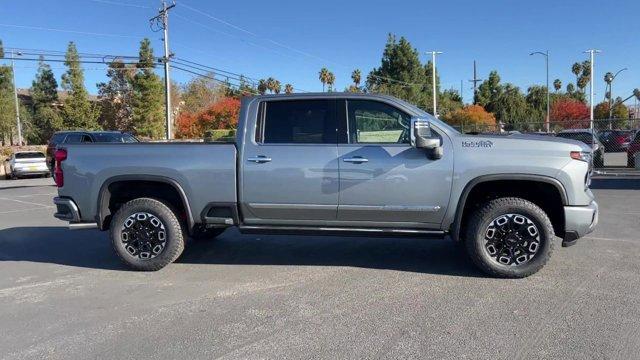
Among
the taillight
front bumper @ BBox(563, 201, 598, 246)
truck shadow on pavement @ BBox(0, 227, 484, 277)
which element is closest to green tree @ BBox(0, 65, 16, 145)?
truck shadow on pavement @ BBox(0, 227, 484, 277)

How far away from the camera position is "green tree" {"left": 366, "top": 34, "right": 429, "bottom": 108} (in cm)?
5966

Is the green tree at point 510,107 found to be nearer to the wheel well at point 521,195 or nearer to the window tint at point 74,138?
the window tint at point 74,138

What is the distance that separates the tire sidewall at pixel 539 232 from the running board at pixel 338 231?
0.38 metres

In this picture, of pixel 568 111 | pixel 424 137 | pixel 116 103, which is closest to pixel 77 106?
pixel 116 103

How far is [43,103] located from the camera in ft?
192

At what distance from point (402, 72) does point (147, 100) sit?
28503 millimetres

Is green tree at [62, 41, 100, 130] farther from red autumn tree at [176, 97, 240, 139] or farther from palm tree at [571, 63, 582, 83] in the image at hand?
palm tree at [571, 63, 582, 83]

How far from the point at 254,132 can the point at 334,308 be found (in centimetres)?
220

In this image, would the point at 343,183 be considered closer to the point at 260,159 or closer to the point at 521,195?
the point at 260,159

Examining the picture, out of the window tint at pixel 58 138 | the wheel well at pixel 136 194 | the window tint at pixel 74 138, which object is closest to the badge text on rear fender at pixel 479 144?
the wheel well at pixel 136 194

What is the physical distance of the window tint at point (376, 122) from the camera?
566 cm


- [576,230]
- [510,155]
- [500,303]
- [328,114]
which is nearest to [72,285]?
[328,114]

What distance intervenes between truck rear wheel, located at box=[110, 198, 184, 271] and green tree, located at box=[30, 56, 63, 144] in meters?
54.1

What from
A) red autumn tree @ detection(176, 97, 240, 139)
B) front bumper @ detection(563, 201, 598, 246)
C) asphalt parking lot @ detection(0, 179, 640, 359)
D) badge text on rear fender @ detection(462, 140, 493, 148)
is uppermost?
red autumn tree @ detection(176, 97, 240, 139)
